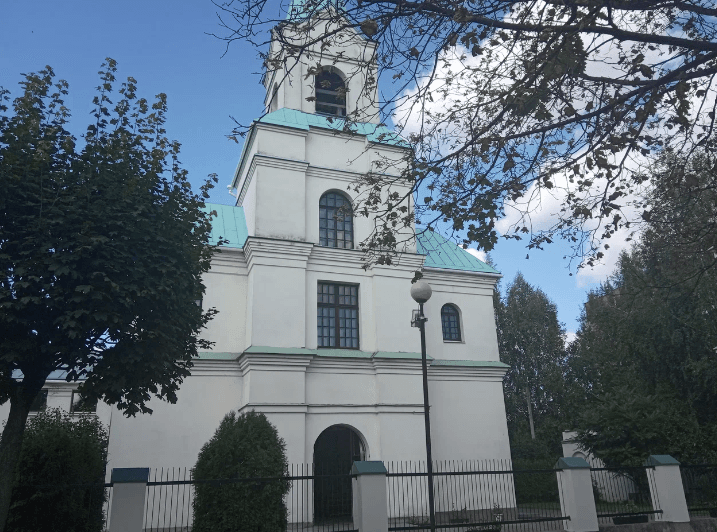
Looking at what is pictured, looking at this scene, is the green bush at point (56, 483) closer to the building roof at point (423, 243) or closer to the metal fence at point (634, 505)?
the building roof at point (423, 243)

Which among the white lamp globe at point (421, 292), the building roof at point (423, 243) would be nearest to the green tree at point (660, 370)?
the building roof at point (423, 243)

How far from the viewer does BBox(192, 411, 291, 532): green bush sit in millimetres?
11141

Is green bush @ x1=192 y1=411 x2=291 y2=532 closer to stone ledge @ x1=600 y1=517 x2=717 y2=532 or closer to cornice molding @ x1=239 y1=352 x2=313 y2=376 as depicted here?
cornice molding @ x1=239 y1=352 x2=313 y2=376

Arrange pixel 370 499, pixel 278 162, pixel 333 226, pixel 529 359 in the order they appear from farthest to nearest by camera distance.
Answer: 1. pixel 529 359
2. pixel 333 226
3. pixel 278 162
4. pixel 370 499

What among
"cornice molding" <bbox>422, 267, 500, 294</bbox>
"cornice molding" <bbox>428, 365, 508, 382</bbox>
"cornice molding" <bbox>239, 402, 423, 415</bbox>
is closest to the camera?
"cornice molding" <bbox>239, 402, 423, 415</bbox>

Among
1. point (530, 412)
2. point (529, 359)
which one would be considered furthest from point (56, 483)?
point (529, 359)

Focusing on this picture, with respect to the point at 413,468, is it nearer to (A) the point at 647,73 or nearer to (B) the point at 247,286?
(B) the point at 247,286

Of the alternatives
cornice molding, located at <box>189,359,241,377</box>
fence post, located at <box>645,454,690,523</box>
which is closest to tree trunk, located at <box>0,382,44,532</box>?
cornice molding, located at <box>189,359,241,377</box>

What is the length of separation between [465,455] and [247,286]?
935 cm

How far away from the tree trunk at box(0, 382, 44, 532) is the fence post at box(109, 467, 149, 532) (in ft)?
5.01

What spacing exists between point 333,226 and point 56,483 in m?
11.9

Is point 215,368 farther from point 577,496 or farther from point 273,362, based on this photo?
point 577,496

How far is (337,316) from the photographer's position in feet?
63.7

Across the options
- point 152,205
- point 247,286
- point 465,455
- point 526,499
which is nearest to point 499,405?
point 465,455
